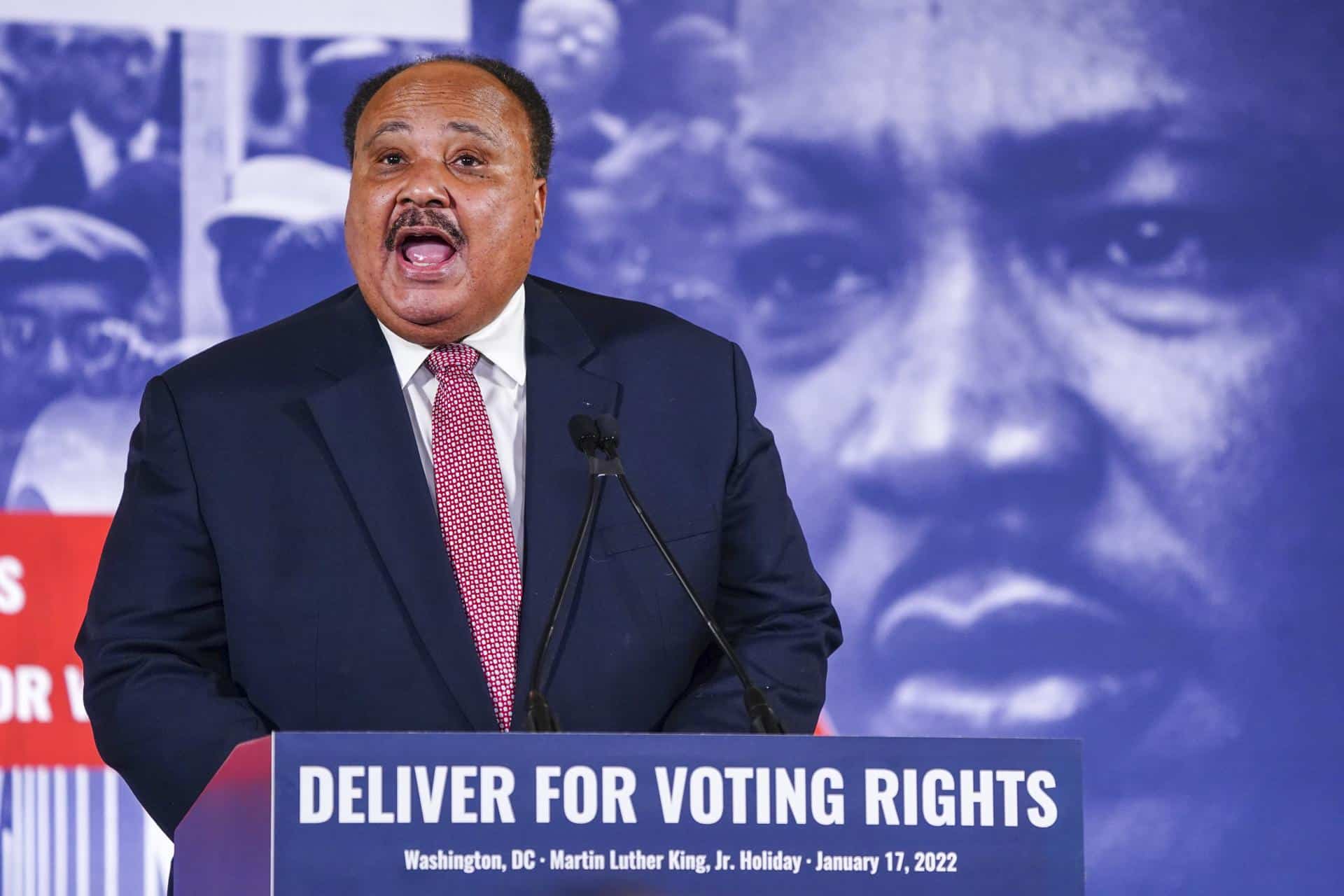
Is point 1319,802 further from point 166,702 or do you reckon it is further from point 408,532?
point 166,702

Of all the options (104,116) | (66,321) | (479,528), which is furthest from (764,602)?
(104,116)

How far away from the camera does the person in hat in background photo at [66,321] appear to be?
3.04m

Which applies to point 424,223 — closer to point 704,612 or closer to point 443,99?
point 443,99

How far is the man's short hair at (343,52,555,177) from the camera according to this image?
222 centimetres

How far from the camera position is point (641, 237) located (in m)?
3.30

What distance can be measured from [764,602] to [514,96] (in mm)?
742

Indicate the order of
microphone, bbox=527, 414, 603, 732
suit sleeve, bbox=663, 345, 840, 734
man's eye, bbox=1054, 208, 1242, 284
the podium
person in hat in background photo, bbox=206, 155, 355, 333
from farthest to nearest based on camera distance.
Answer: man's eye, bbox=1054, 208, 1242, 284 → person in hat in background photo, bbox=206, 155, 355, 333 → suit sleeve, bbox=663, 345, 840, 734 → microphone, bbox=527, 414, 603, 732 → the podium

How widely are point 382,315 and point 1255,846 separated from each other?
2282mm

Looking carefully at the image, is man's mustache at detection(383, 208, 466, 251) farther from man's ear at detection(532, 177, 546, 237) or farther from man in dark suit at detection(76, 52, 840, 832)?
man's ear at detection(532, 177, 546, 237)

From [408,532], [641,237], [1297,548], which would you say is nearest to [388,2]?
[641,237]

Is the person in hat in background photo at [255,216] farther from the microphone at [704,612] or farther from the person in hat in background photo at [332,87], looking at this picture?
the microphone at [704,612]

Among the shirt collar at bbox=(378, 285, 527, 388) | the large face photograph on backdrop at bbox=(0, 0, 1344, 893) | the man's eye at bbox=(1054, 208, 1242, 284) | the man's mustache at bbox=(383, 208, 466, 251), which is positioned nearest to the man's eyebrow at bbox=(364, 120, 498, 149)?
the man's mustache at bbox=(383, 208, 466, 251)

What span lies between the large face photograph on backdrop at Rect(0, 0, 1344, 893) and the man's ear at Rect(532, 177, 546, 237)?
965 mm

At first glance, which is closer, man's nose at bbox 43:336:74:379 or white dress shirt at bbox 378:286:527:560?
white dress shirt at bbox 378:286:527:560
